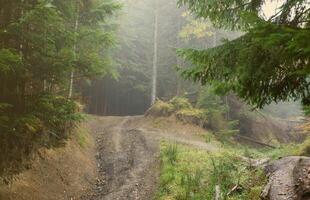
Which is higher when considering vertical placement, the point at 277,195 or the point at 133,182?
the point at 277,195

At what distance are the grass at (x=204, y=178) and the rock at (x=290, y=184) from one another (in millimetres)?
1105

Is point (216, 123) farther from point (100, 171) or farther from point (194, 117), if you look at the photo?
point (100, 171)

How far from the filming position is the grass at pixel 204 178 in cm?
1195

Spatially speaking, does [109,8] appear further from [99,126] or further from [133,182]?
[99,126]

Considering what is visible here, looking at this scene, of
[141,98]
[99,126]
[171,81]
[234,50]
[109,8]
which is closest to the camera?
[234,50]

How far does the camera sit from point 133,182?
48.5 ft

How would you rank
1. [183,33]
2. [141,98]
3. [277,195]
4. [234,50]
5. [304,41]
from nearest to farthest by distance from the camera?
[304,41], [234,50], [277,195], [183,33], [141,98]

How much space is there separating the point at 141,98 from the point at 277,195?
32802 mm

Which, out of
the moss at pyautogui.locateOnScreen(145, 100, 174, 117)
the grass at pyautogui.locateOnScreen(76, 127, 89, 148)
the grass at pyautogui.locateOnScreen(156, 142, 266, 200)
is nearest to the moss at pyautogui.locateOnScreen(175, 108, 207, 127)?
the moss at pyautogui.locateOnScreen(145, 100, 174, 117)

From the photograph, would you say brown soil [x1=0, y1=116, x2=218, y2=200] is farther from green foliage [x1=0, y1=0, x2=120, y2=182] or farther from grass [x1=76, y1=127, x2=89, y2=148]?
green foliage [x1=0, y1=0, x2=120, y2=182]

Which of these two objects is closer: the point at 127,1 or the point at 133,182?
the point at 133,182

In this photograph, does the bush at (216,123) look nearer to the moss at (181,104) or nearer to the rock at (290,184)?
the moss at (181,104)

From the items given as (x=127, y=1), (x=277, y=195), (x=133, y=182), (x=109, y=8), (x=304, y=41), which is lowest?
(x=133, y=182)

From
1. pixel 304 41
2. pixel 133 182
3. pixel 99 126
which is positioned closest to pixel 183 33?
pixel 99 126
